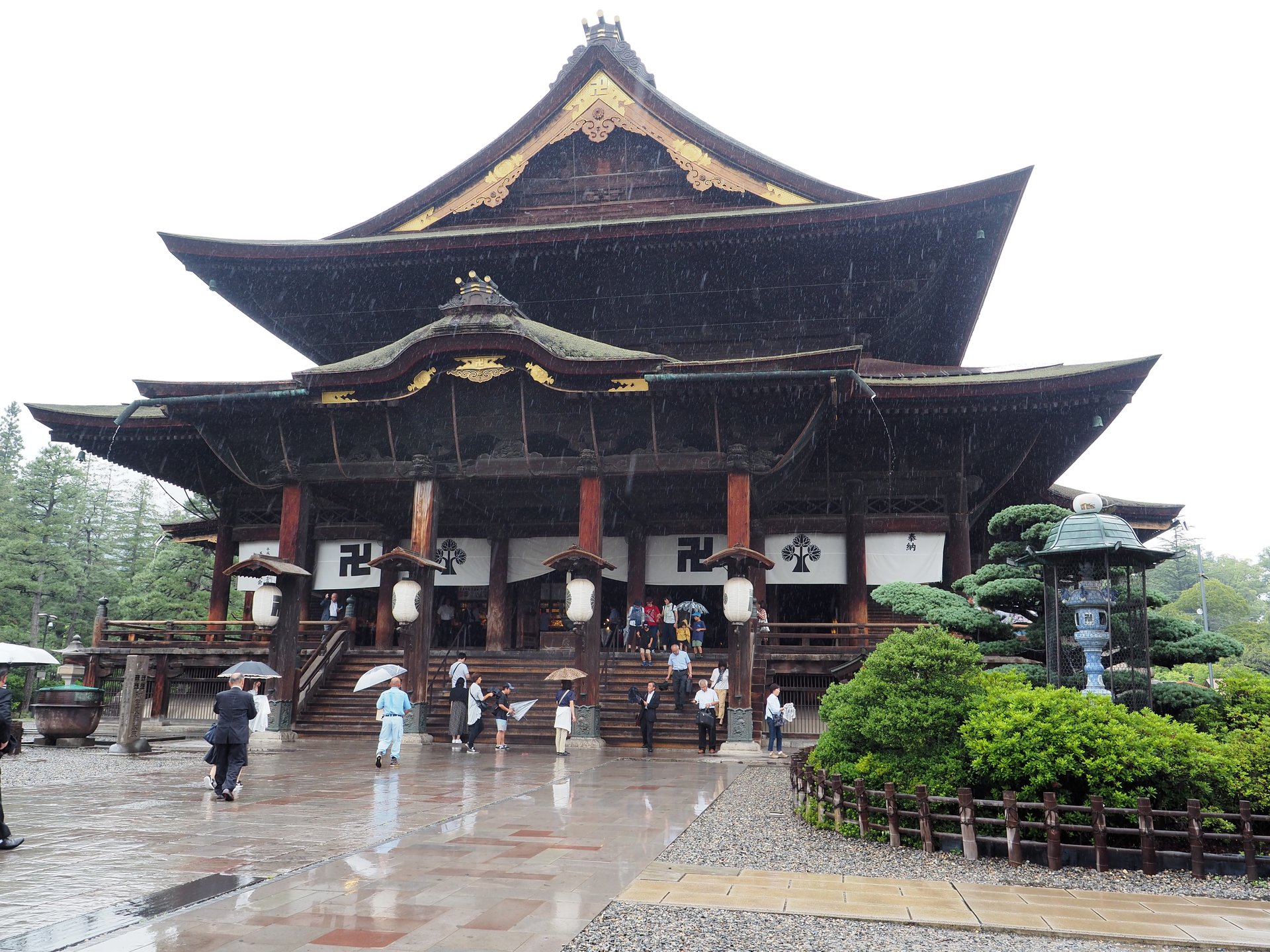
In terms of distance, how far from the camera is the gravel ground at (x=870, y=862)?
7.27m

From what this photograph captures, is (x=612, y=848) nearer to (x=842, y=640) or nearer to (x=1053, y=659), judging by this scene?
(x=1053, y=659)

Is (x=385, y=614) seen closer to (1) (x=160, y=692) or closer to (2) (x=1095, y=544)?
(1) (x=160, y=692)

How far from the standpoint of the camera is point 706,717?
17250mm

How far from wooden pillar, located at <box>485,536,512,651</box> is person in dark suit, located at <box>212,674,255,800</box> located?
1260 centimetres

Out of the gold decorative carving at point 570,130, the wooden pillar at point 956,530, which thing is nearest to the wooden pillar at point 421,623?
the gold decorative carving at point 570,130

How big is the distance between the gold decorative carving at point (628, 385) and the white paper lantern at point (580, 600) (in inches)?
152

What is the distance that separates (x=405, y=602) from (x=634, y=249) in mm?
10267

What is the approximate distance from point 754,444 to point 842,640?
22.6 feet

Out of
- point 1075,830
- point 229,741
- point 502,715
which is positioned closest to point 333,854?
point 229,741

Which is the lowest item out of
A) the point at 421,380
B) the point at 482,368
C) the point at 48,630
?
the point at 48,630

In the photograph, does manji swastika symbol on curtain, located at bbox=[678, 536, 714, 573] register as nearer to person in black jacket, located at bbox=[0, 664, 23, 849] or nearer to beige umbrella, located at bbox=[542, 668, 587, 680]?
beige umbrella, located at bbox=[542, 668, 587, 680]

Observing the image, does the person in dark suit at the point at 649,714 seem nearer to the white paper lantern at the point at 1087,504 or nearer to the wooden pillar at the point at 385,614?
the white paper lantern at the point at 1087,504

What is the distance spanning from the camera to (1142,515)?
84.1 ft

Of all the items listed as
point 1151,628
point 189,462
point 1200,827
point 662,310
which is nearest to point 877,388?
point 662,310
